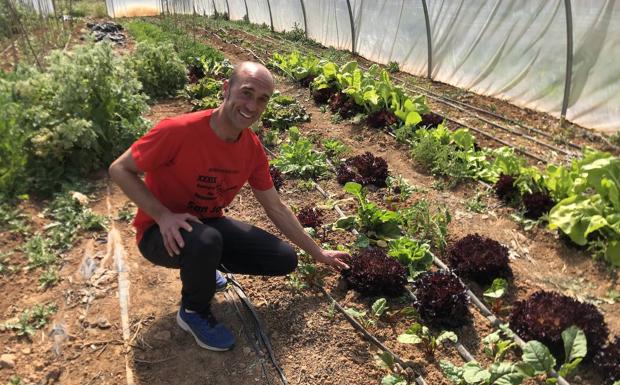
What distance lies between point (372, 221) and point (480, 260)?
35.8 inches

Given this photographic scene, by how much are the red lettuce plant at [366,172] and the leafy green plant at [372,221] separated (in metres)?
0.84

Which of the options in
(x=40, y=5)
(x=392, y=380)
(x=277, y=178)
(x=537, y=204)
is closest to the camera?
(x=392, y=380)

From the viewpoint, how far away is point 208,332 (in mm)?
2871

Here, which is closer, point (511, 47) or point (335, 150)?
point (335, 150)

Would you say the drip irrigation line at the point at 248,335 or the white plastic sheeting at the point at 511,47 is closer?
the drip irrigation line at the point at 248,335

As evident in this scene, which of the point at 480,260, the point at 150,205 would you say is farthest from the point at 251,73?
the point at 480,260

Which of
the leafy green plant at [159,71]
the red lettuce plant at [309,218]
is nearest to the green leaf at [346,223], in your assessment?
the red lettuce plant at [309,218]

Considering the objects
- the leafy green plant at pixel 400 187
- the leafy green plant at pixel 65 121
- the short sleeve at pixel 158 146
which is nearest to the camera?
the short sleeve at pixel 158 146

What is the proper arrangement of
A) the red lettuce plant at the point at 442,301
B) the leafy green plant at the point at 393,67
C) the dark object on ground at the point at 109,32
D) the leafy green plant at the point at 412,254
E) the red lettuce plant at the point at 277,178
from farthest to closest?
the dark object on ground at the point at 109,32 → the leafy green plant at the point at 393,67 → the red lettuce plant at the point at 277,178 → the leafy green plant at the point at 412,254 → the red lettuce plant at the point at 442,301

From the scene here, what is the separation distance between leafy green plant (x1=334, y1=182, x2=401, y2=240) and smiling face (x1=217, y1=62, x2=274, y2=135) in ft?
4.56

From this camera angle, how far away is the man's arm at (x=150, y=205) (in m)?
2.52

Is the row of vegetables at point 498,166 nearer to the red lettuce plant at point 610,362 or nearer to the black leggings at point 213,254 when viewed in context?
the red lettuce plant at point 610,362

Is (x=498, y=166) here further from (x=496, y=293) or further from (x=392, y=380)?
(x=392, y=380)

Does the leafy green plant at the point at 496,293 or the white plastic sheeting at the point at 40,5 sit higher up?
the white plastic sheeting at the point at 40,5
